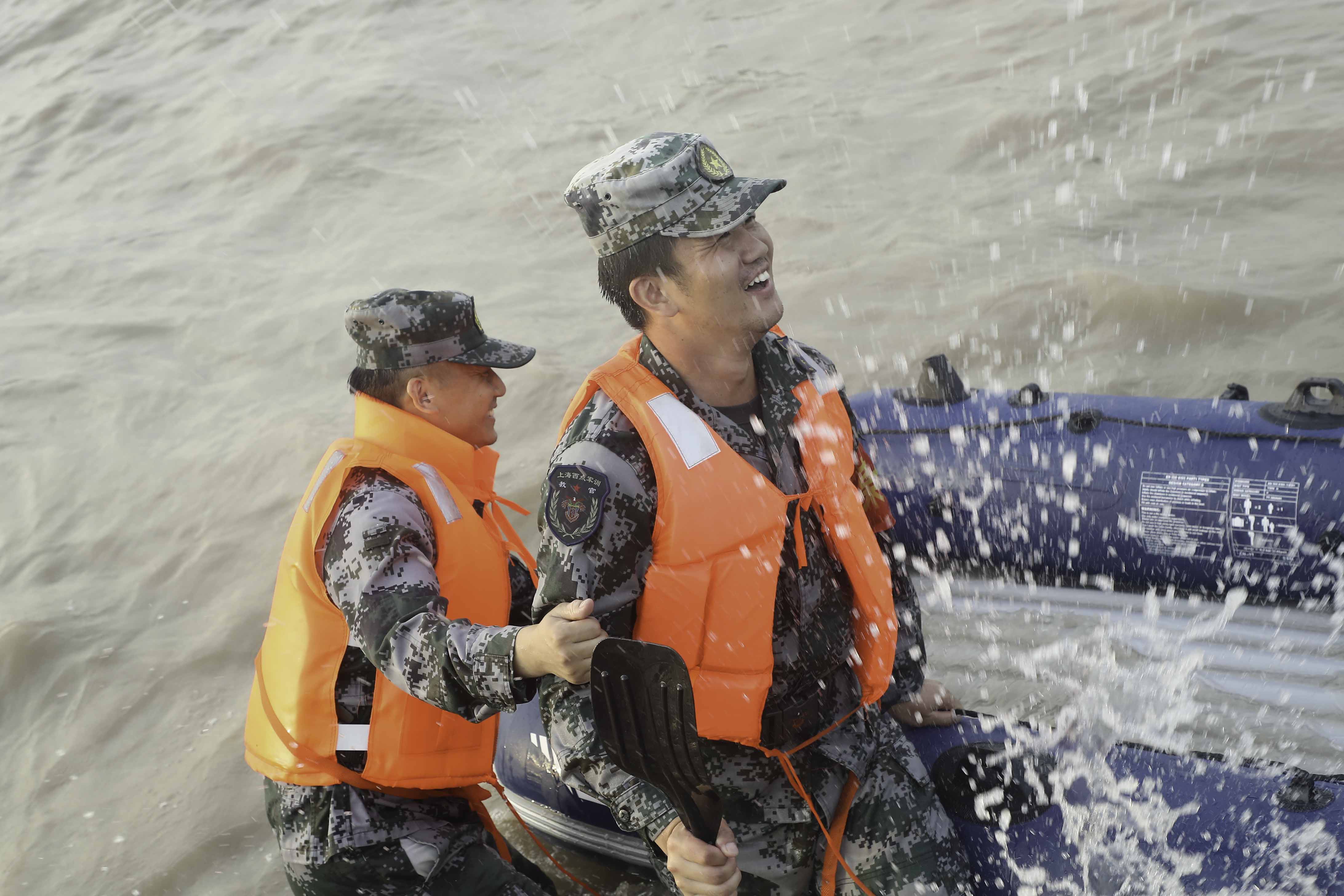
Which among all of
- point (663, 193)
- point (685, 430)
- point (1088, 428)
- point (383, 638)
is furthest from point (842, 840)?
point (1088, 428)

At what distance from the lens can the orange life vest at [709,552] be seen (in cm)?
205

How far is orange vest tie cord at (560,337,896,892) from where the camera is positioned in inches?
80.7

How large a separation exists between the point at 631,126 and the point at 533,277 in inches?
110

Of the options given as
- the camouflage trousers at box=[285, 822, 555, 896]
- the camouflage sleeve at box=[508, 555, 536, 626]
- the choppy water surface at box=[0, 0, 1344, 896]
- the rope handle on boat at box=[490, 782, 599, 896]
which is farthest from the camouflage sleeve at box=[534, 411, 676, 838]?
the choppy water surface at box=[0, 0, 1344, 896]

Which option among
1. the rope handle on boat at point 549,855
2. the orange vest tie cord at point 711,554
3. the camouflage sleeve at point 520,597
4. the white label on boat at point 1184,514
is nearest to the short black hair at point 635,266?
the orange vest tie cord at point 711,554

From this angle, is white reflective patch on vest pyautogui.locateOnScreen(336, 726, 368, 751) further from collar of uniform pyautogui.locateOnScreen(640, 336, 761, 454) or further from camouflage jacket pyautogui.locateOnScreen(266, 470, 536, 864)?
collar of uniform pyautogui.locateOnScreen(640, 336, 761, 454)

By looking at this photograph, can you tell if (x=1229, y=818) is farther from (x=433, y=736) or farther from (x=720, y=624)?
(x=433, y=736)

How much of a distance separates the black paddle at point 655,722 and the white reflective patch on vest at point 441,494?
0.81 meters

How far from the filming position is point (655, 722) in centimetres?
177

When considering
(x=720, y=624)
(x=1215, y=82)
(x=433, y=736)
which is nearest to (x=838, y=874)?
(x=720, y=624)

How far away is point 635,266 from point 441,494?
76 cm

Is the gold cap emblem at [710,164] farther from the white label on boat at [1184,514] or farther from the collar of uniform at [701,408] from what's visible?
the white label on boat at [1184,514]

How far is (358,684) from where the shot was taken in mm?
2479

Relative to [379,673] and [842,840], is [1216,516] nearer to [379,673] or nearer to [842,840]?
[842,840]
